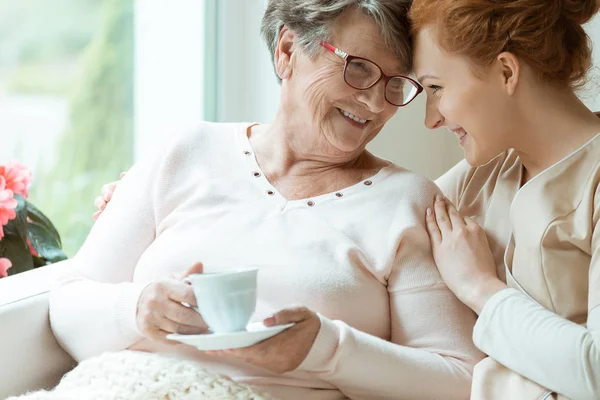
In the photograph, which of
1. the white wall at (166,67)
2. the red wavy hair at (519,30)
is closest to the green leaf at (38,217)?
the white wall at (166,67)

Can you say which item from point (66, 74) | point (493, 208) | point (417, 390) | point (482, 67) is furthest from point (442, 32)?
point (66, 74)

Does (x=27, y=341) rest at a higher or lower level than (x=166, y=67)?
lower

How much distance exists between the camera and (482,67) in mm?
1530

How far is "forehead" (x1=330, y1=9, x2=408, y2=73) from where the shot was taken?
5.55ft

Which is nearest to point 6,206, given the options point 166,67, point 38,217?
point 38,217

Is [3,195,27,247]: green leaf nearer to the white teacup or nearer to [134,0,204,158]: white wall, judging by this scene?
[134,0,204,158]: white wall

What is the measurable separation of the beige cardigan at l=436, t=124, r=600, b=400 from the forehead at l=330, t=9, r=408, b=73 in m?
0.40

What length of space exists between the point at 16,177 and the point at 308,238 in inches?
35.3

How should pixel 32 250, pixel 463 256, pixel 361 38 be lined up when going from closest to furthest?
pixel 463 256
pixel 361 38
pixel 32 250

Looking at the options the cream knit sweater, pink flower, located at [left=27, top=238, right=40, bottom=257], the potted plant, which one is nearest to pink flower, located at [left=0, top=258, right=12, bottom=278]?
the potted plant

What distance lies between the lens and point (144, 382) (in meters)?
1.48

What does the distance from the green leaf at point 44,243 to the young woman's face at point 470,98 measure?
1.17m

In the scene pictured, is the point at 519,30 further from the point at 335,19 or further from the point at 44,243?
the point at 44,243

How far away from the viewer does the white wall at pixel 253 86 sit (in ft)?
9.12
